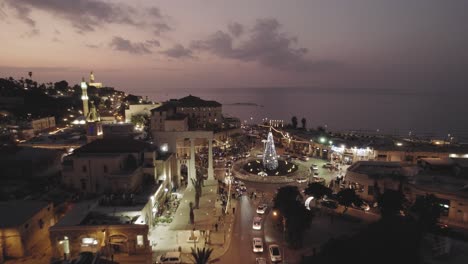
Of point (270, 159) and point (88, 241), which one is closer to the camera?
point (88, 241)

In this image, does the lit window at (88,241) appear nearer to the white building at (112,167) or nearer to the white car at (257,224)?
the white building at (112,167)

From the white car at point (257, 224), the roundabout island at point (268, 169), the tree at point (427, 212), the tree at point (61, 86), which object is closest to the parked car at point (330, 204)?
the tree at point (427, 212)

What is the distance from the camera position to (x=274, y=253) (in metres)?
18.7

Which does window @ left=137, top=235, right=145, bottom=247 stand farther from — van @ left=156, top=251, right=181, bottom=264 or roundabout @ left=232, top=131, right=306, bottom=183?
roundabout @ left=232, top=131, right=306, bottom=183

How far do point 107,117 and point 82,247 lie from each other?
47334 mm

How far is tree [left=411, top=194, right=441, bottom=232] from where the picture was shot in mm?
19344

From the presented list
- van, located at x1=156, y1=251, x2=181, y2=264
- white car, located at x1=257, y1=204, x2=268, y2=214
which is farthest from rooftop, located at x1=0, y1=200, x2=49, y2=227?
white car, located at x1=257, y1=204, x2=268, y2=214

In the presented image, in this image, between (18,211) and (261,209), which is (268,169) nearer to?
(261,209)

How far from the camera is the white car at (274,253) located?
18225mm

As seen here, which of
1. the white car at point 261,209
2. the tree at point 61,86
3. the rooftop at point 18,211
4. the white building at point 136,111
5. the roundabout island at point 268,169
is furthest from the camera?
the tree at point 61,86

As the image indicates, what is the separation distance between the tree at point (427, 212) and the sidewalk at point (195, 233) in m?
12.7

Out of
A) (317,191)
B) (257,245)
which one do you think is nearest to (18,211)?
(257,245)

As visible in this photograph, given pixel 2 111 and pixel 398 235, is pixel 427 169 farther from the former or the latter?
pixel 2 111

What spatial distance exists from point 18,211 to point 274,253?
16.5 meters
